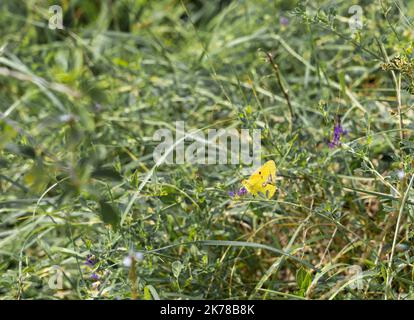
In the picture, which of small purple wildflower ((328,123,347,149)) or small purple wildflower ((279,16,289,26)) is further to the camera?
small purple wildflower ((279,16,289,26))

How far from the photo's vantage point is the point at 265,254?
5.58 ft

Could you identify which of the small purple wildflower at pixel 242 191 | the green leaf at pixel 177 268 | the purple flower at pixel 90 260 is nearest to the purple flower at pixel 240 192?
the small purple wildflower at pixel 242 191

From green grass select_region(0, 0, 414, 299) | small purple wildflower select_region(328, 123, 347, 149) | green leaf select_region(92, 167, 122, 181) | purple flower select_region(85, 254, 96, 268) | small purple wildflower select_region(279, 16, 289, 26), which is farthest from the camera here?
small purple wildflower select_region(279, 16, 289, 26)

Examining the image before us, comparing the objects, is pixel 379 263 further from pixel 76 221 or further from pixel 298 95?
pixel 298 95

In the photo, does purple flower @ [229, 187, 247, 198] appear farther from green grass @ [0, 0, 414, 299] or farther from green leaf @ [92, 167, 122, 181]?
green leaf @ [92, 167, 122, 181]

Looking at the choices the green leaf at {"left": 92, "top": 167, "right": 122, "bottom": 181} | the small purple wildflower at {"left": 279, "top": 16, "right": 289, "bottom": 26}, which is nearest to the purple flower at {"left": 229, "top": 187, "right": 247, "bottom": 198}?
the green leaf at {"left": 92, "top": 167, "right": 122, "bottom": 181}

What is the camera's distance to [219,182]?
168 centimetres

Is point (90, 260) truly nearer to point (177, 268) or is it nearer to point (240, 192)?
Answer: point (177, 268)

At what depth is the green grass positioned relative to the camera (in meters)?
1.36

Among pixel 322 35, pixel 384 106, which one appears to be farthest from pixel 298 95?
pixel 384 106

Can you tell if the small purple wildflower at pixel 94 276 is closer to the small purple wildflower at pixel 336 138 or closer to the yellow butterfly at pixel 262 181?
the yellow butterfly at pixel 262 181

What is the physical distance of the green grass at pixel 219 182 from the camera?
136cm

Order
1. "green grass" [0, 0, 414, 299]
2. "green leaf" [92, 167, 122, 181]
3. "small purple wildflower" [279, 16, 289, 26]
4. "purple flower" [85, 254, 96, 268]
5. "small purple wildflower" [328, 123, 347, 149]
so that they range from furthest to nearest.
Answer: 1. "small purple wildflower" [279, 16, 289, 26]
2. "small purple wildflower" [328, 123, 347, 149]
3. "purple flower" [85, 254, 96, 268]
4. "green grass" [0, 0, 414, 299]
5. "green leaf" [92, 167, 122, 181]

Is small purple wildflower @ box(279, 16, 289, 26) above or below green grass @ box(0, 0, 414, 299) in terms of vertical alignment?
above
